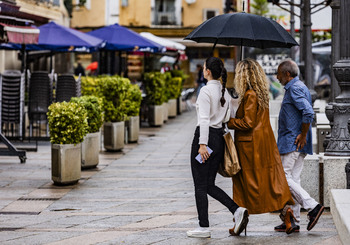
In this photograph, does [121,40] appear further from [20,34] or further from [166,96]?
[20,34]

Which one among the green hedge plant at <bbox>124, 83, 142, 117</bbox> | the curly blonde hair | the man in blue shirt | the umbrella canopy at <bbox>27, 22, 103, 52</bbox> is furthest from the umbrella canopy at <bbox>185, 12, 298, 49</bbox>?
the umbrella canopy at <bbox>27, 22, 103, 52</bbox>

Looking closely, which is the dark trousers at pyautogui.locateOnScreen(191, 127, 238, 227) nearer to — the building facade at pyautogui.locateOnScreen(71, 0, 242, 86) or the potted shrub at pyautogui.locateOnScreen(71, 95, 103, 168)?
the potted shrub at pyautogui.locateOnScreen(71, 95, 103, 168)

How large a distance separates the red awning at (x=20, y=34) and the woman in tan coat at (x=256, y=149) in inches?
323

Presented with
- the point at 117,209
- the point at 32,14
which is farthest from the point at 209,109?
the point at 32,14

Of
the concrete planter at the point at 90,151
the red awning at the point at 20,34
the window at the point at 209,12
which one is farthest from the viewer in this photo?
the window at the point at 209,12

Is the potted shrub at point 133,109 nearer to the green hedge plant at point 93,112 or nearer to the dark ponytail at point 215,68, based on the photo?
the green hedge plant at point 93,112

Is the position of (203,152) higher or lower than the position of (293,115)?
lower

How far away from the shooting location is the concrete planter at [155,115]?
24719 mm

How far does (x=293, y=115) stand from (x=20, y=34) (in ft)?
28.1

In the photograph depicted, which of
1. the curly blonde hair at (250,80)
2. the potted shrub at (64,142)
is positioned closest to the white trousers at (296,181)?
the curly blonde hair at (250,80)

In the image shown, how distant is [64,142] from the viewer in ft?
40.5

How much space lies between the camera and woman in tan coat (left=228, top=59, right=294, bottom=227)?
8234 mm

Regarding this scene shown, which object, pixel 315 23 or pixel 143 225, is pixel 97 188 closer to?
pixel 143 225

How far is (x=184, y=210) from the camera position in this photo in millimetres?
10242
